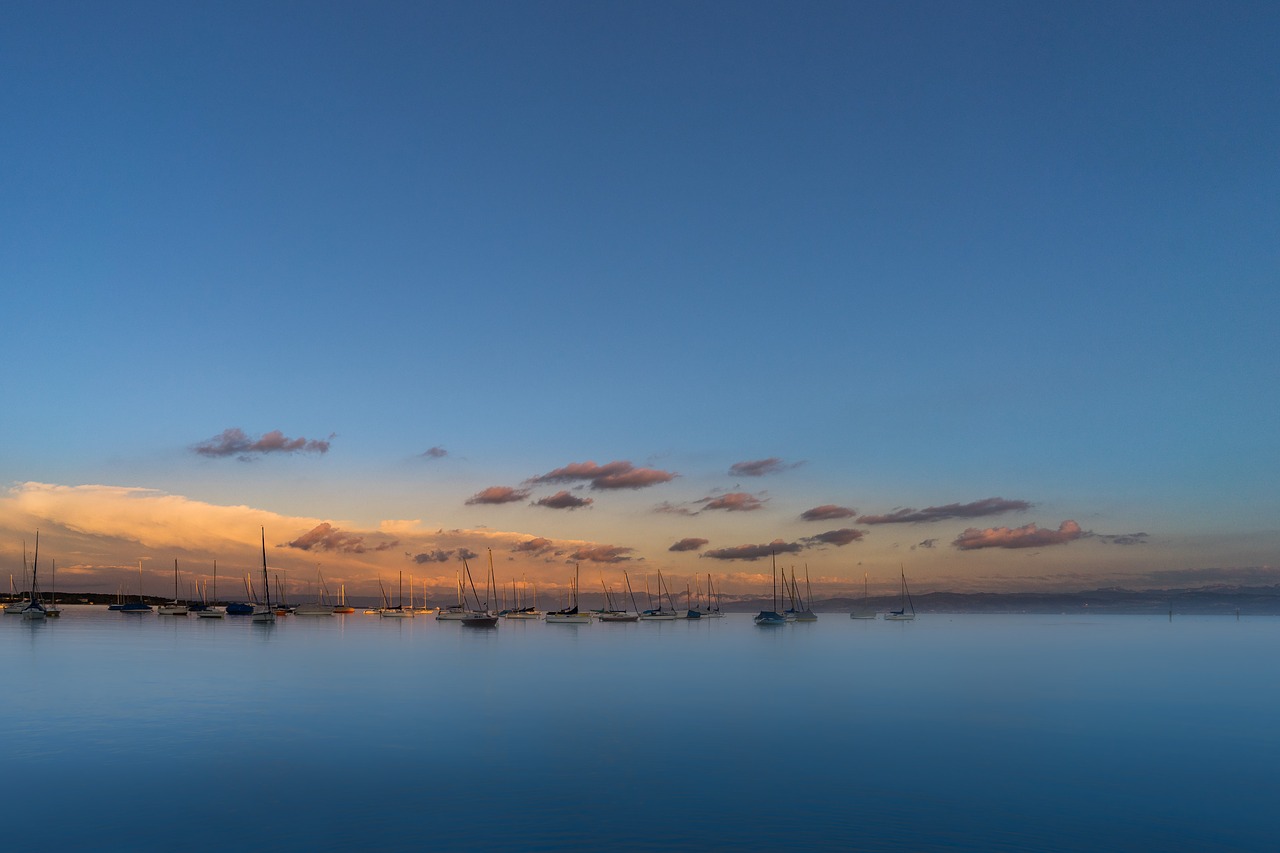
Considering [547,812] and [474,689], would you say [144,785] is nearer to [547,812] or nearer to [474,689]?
[547,812]

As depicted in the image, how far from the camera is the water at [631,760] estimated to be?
23.8 metres

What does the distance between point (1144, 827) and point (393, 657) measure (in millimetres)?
80821

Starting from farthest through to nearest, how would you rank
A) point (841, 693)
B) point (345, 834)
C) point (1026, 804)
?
point (841, 693) → point (1026, 804) → point (345, 834)

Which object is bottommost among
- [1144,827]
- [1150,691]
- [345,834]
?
[1150,691]

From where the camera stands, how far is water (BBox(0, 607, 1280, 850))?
2378cm

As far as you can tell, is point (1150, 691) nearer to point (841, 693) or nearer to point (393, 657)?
point (841, 693)

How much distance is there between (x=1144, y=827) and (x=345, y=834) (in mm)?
22452

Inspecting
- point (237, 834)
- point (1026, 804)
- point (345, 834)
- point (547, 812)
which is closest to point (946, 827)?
point (1026, 804)

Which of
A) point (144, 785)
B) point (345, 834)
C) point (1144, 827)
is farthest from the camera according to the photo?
point (144, 785)

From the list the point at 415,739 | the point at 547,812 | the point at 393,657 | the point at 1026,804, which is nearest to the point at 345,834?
the point at 547,812

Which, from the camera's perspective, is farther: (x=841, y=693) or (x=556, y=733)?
Answer: (x=841, y=693)

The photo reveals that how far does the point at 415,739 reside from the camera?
38.4 m

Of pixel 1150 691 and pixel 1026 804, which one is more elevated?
pixel 1026 804

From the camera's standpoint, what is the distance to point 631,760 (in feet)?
110
